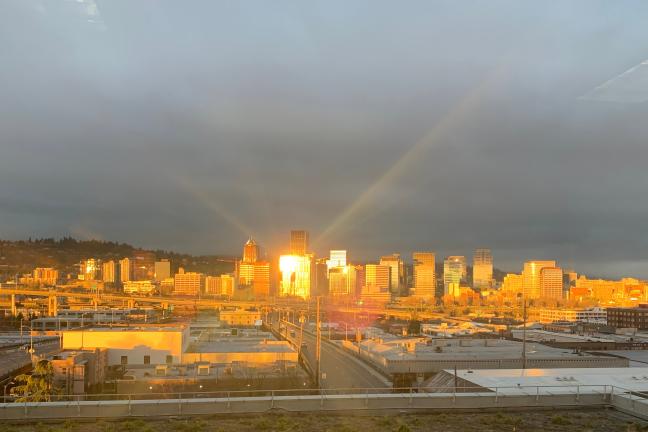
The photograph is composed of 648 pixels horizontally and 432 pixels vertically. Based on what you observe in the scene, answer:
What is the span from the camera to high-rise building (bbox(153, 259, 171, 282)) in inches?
3248

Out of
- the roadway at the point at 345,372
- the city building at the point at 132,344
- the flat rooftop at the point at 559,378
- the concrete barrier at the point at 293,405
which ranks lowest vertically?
the roadway at the point at 345,372

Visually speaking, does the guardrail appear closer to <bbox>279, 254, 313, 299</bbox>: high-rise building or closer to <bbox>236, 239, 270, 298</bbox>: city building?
<bbox>279, 254, 313, 299</bbox>: high-rise building

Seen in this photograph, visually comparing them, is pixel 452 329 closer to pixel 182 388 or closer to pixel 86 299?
pixel 182 388

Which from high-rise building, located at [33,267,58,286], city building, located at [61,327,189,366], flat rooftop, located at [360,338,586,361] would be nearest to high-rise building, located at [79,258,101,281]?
high-rise building, located at [33,267,58,286]

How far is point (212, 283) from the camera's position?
81812mm

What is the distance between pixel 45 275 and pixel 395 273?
5116cm

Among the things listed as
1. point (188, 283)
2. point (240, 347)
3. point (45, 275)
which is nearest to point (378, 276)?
point (188, 283)

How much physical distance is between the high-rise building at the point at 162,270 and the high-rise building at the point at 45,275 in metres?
16.5

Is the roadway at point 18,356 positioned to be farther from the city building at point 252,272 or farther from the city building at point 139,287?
the city building at point 252,272

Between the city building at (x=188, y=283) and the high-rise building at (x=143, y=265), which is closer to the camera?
the city building at (x=188, y=283)

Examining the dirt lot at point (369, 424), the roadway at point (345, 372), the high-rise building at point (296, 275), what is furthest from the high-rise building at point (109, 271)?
the dirt lot at point (369, 424)

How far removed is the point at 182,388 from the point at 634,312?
32.6 meters

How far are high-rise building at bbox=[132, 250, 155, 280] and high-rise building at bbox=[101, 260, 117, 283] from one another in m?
3.71

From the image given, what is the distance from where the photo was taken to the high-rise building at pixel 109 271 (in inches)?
2833
